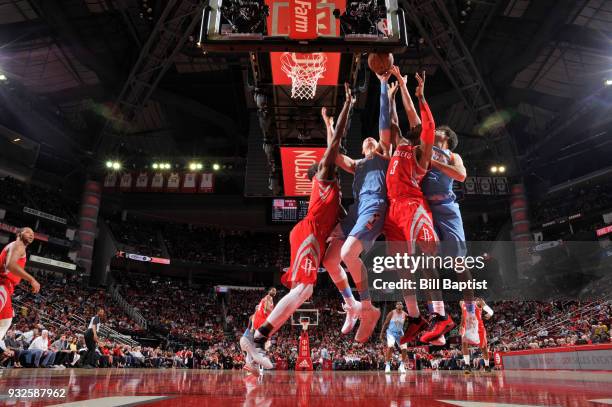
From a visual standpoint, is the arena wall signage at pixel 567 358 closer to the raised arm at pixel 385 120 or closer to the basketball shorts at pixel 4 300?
the raised arm at pixel 385 120

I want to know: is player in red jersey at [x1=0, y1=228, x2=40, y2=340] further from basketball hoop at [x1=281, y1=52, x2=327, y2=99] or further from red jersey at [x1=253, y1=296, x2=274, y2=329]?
basketball hoop at [x1=281, y1=52, x2=327, y2=99]

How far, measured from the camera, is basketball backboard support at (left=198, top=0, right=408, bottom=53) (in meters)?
4.19

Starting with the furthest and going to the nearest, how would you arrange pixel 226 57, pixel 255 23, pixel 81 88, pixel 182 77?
pixel 182 77 < pixel 81 88 < pixel 226 57 < pixel 255 23

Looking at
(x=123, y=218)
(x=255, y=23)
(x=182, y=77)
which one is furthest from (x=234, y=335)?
(x=255, y=23)

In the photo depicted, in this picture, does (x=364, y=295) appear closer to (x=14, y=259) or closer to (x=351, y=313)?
(x=351, y=313)

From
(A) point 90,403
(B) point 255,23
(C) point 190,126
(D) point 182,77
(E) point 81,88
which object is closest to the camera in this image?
(A) point 90,403

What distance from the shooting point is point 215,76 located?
81.4ft

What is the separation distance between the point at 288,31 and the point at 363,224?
2306 mm

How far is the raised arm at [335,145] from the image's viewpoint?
3471mm

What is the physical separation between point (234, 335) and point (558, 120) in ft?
71.2

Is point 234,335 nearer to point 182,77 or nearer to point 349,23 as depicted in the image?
point 182,77

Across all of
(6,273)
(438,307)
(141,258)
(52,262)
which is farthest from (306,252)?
(141,258)

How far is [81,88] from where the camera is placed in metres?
22.7

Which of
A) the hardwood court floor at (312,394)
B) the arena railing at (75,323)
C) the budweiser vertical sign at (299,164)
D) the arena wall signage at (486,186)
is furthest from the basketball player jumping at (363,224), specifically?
the arena wall signage at (486,186)
